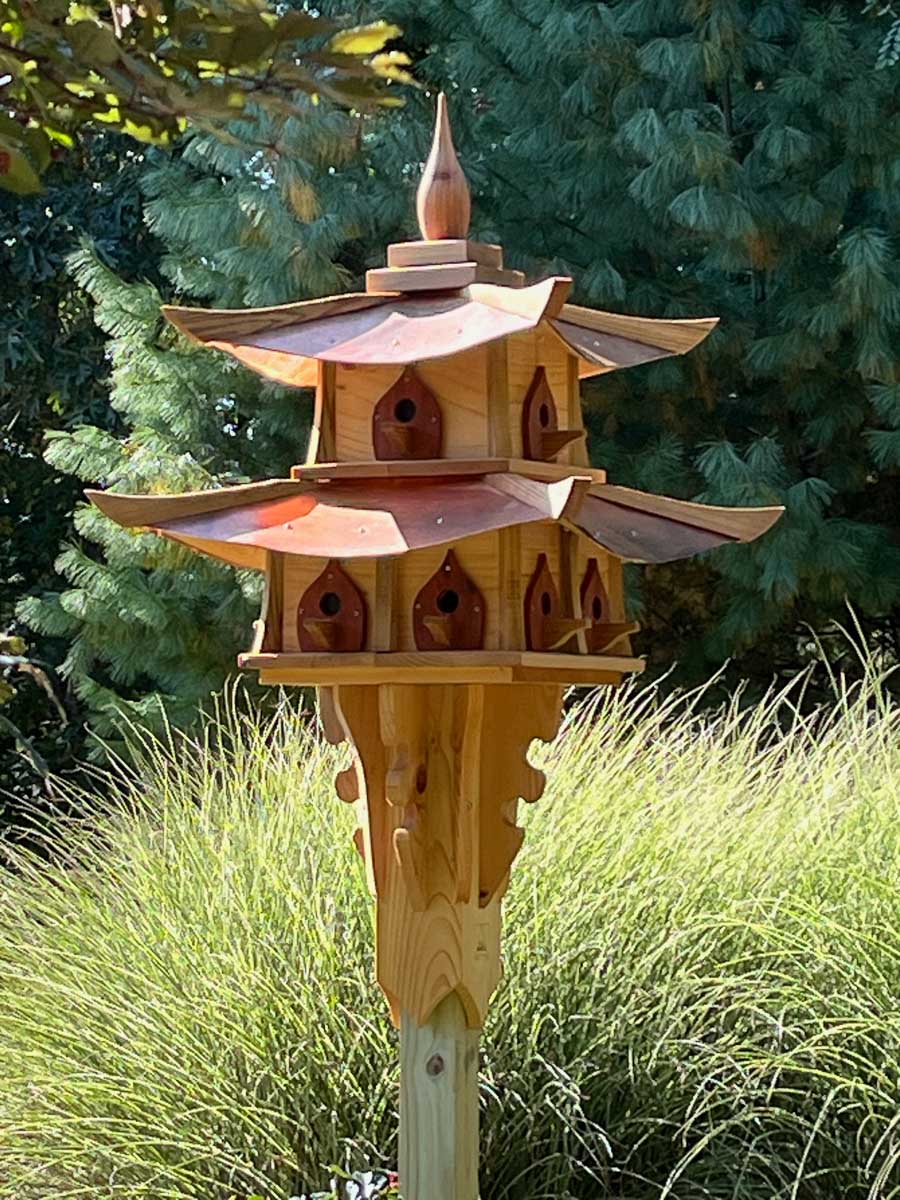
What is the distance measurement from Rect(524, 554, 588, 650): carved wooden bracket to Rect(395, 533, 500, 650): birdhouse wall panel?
2.2 inches

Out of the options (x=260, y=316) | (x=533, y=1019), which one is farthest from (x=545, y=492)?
(x=533, y=1019)

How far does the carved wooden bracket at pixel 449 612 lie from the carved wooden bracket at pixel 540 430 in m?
0.23

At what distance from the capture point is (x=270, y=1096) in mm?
3109

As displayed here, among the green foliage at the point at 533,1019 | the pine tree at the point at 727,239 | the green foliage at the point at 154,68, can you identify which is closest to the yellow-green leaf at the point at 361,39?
the green foliage at the point at 154,68

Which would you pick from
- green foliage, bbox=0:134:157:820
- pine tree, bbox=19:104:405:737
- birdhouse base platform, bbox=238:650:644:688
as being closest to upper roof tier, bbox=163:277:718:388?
birdhouse base platform, bbox=238:650:644:688

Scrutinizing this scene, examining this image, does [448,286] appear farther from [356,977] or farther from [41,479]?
Answer: [41,479]

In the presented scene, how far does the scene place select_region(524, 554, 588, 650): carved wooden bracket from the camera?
2346mm

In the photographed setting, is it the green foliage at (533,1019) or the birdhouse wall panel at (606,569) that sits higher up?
the birdhouse wall panel at (606,569)

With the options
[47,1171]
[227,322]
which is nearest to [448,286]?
[227,322]

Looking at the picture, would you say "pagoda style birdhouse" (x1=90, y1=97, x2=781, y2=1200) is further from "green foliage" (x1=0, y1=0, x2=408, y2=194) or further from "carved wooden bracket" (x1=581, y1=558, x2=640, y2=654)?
"green foliage" (x1=0, y1=0, x2=408, y2=194)

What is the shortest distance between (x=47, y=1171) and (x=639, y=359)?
185 cm

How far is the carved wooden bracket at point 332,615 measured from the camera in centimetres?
234

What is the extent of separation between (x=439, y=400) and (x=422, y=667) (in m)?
0.39

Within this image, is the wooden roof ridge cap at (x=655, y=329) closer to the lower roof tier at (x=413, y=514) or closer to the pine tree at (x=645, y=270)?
the lower roof tier at (x=413, y=514)
